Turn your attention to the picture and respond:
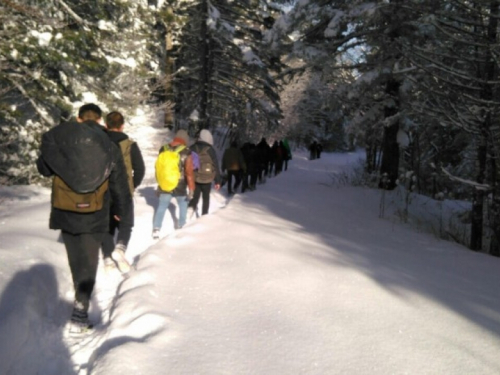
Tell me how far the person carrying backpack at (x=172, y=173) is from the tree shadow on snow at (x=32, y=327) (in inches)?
103

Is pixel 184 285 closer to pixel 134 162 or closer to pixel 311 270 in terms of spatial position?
pixel 311 270

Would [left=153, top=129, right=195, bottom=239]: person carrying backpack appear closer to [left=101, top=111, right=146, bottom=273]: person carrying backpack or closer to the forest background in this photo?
[left=101, top=111, right=146, bottom=273]: person carrying backpack

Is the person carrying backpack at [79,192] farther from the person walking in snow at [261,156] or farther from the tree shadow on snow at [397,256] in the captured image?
the person walking in snow at [261,156]

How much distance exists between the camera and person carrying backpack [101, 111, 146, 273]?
4664 mm

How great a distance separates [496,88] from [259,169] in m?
9.62

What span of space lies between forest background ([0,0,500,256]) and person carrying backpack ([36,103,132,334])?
9.94ft

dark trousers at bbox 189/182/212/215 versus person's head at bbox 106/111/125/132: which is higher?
person's head at bbox 106/111/125/132

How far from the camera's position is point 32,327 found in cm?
336

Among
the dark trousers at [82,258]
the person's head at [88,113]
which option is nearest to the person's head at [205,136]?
the person's head at [88,113]

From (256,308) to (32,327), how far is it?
6.33 feet

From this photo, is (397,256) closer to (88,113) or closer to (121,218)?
(121,218)

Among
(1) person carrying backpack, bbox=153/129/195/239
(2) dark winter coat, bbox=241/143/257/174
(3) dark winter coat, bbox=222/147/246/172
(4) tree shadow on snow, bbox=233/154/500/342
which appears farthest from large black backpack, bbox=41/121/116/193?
(2) dark winter coat, bbox=241/143/257/174

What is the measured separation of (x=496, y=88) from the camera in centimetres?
706

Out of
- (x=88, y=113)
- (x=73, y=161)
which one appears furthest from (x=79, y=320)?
(x=88, y=113)
